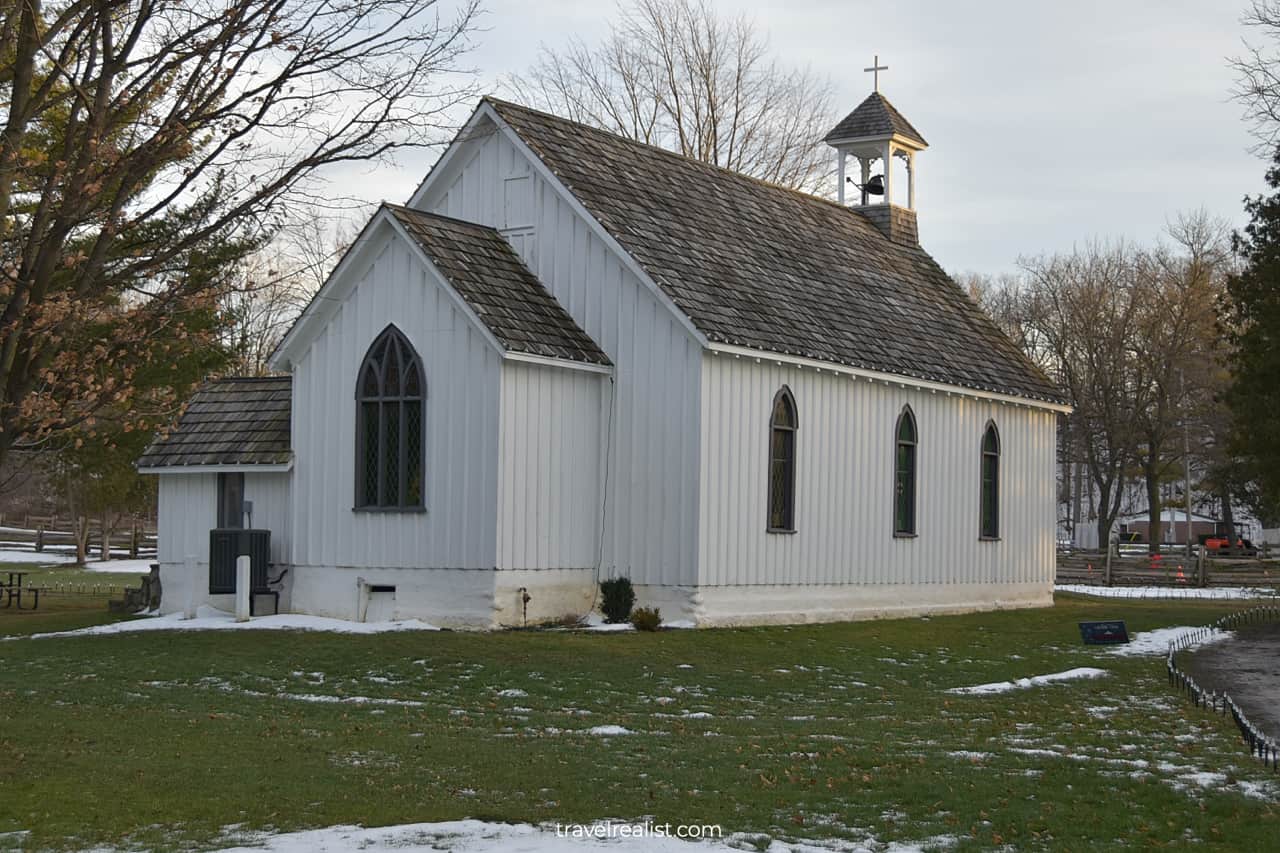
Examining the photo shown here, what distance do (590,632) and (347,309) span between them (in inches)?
261

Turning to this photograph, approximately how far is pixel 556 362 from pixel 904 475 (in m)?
9.40

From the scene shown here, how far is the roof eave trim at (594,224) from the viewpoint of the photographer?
26219 millimetres

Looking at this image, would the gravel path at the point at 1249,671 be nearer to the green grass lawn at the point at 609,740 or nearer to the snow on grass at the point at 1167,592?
the green grass lawn at the point at 609,740

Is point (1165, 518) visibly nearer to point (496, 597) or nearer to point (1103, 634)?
point (1103, 634)

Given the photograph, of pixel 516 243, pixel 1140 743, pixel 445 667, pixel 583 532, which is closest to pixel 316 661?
pixel 445 667

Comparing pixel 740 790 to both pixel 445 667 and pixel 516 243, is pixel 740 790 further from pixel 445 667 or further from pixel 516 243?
pixel 516 243

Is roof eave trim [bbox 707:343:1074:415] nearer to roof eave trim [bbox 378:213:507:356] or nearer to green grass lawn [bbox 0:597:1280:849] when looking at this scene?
roof eave trim [bbox 378:213:507:356]

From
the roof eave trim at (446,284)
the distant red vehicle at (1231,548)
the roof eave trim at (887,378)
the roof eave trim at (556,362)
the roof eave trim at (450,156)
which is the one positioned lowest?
the distant red vehicle at (1231,548)

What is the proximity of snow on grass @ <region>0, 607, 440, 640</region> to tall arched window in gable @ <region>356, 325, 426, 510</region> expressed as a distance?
6.19 ft

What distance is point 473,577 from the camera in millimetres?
25484

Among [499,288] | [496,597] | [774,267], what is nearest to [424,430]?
[499,288]

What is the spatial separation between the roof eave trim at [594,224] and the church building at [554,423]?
47 millimetres

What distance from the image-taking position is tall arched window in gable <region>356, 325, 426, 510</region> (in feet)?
86.0

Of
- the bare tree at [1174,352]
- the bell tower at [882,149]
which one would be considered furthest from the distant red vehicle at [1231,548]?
the bell tower at [882,149]
